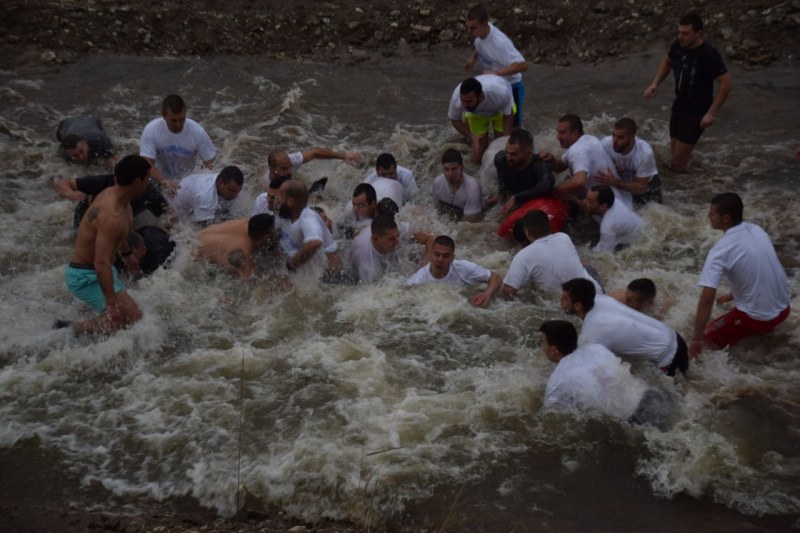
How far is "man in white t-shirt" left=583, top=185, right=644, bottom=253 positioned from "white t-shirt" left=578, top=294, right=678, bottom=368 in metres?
2.01

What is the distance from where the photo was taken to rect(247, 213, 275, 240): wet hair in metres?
6.84

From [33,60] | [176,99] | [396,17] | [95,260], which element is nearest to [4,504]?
[95,260]

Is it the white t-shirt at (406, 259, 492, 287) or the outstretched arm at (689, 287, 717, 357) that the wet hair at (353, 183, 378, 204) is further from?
the outstretched arm at (689, 287, 717, 357)

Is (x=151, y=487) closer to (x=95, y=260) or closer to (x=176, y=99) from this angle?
(x=95, y=260)

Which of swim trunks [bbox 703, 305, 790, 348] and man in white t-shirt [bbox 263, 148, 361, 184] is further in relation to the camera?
man in white t-shirt [bbox 263, 148, 361, 184]

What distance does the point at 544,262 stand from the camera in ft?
21.7

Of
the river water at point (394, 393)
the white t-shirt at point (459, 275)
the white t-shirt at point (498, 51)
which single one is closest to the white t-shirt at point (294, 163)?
the river water at point (394, 393)

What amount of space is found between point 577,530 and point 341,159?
225 inches

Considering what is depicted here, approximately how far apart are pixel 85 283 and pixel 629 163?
206 inches

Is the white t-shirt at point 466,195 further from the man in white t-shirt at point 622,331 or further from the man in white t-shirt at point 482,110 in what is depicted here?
the man in white t-shirt at point 622,331

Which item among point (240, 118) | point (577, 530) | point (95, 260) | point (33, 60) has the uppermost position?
point (33, 60)

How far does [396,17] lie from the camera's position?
12.9 meters

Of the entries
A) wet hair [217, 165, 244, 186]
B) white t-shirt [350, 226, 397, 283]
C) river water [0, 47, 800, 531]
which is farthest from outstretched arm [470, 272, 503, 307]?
wet hair [217, 165, 244, 186]

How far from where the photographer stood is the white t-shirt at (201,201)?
771 centimetres
